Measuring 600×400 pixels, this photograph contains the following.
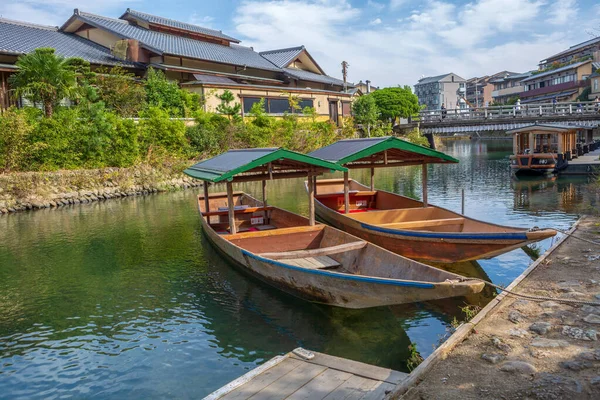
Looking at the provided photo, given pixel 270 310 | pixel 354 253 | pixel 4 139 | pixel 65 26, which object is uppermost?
pixel 65 26

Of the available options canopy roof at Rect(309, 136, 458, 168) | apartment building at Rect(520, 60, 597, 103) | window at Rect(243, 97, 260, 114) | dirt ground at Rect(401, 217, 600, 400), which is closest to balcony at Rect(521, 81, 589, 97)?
apartment building at Rect(520, 60, 597, 103)

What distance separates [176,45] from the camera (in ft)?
124

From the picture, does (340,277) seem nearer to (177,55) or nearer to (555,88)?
(177,55)

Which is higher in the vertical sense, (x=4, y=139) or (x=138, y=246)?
(x=4, y=139)

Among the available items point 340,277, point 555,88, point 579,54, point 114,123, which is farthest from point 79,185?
point 579,54

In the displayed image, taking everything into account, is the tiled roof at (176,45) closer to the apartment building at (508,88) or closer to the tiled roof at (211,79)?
the tiled roof at (211,79)

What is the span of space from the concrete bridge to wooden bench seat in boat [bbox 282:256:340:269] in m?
33.7

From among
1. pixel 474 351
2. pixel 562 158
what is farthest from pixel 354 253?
pixel 562 158

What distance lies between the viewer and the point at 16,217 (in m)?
21.7

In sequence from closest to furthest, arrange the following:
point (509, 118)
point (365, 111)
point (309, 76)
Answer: point (509, 118) < point (309, 76) < point (365, 111)

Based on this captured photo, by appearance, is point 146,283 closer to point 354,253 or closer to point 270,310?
point 270,310

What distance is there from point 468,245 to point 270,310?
4356 mm

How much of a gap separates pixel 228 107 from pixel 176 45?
7.58m

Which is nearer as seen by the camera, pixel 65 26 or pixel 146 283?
pixel 146 283
